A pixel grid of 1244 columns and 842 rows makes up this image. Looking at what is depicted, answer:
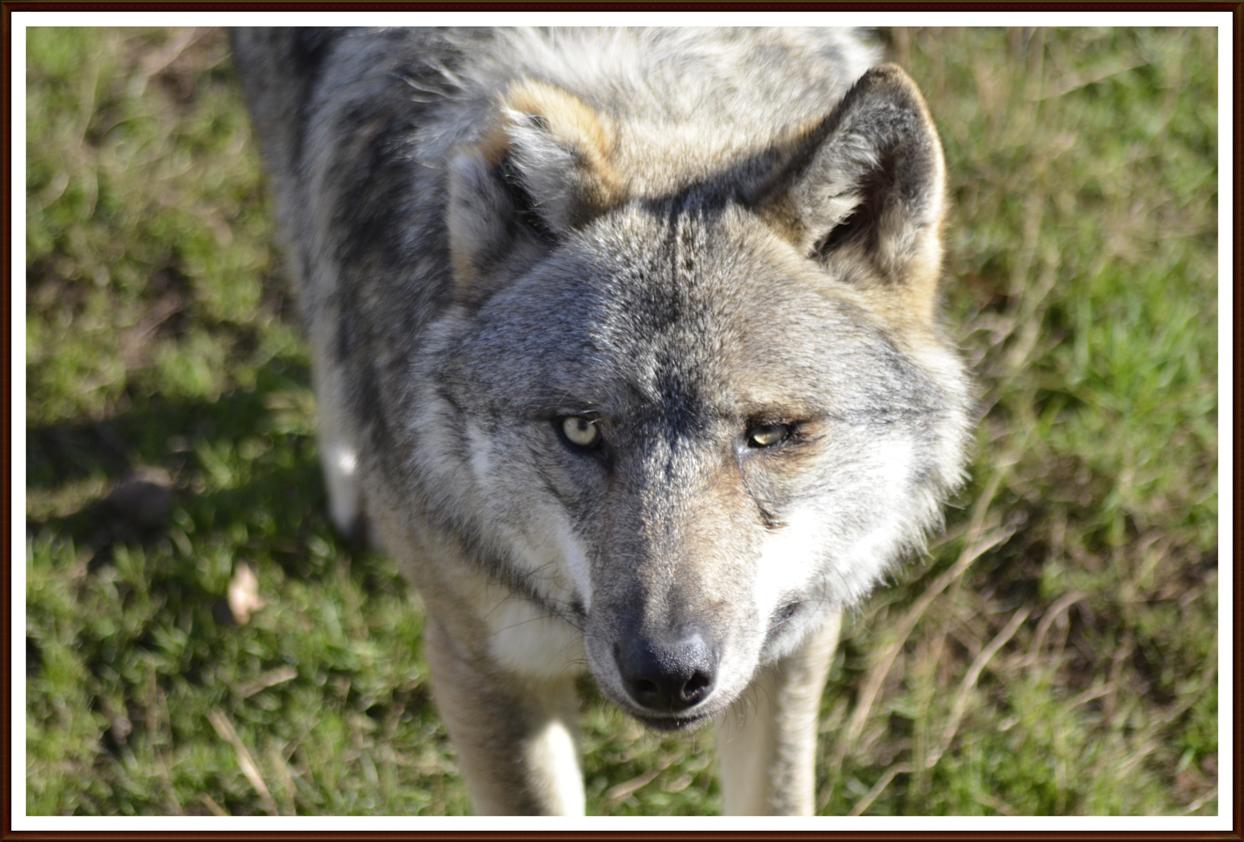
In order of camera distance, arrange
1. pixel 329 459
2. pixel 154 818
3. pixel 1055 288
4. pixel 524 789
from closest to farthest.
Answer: pixel 524 789
pixel 154 818
pixel 329 459
pixel 1055 288

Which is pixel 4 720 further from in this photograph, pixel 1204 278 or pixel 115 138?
pixel 1204 278

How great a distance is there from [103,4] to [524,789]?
258 cm

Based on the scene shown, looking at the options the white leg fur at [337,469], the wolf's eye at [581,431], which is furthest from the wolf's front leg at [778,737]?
the white leg fur at [337,469]

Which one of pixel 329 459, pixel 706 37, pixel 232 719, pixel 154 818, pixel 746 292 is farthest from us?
pixel 329 459

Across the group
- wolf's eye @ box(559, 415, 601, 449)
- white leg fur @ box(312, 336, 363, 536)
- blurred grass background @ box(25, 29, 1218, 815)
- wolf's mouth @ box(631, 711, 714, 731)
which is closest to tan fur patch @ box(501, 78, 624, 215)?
wolf's eye @ box(559, 415, 601, 449)

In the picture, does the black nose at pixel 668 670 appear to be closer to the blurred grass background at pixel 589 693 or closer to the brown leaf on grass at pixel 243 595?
the blurred grass background at pixel 589 693

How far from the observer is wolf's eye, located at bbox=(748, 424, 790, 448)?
9.89 feet

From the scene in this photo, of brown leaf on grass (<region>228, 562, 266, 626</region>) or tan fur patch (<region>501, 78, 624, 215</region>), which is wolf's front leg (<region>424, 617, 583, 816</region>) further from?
brown leaf on grass (<region>228, 562, 266, 626</region>)

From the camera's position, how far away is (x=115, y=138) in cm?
655

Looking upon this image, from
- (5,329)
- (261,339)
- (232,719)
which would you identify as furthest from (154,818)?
(261,339)

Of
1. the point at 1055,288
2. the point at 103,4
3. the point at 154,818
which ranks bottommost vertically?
the point at 154,818

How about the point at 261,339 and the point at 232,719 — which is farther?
the point at 261,339

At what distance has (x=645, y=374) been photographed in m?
2.97

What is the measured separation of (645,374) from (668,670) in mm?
655
